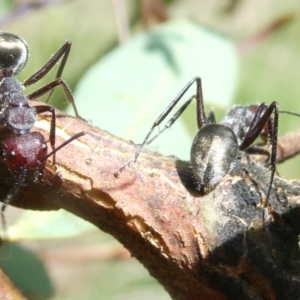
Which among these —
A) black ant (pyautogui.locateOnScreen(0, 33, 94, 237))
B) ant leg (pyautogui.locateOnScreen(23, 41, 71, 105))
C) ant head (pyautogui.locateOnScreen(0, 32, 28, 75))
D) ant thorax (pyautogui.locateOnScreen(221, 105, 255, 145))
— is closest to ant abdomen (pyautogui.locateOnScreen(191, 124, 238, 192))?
black ant (pyautogui.locateOnScreen(0, 33, 94, 237))

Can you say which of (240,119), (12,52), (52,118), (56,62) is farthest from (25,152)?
(240,119)

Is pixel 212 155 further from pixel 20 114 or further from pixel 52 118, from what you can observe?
pixel 20 114

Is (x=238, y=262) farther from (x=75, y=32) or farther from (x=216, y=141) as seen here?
(x=75, y=32)

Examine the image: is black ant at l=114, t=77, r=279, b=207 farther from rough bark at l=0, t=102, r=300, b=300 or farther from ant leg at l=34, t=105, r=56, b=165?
ant leg at l=34, t=105, r=56, b=165

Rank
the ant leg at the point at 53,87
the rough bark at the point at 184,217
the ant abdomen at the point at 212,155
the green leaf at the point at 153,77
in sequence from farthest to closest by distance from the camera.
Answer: the green leaf at the point at 153,77
the ant leg at the point at 53,87
the ant abdomen at the point at 212,155
the rough bark at the point at 184,217

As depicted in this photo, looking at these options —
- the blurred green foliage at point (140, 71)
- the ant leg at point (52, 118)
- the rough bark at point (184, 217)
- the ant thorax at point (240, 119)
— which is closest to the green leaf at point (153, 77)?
the blurred green foliage at point (140, 71)

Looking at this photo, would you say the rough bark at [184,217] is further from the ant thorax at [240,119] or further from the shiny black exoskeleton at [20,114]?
the ant thorax at [240,119]

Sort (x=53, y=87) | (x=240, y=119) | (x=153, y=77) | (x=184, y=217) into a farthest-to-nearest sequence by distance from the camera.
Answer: (x=153, y=77) < (x=240, y=119) < (x=53, y=87) < (x=184, y=217)
